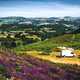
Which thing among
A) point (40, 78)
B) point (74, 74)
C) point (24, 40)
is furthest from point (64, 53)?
point (24, 40)

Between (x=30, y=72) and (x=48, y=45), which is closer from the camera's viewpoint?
(x=30, y=72)

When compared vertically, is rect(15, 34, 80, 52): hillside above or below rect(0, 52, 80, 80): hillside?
below

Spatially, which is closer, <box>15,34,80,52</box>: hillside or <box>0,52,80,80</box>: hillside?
<box>0,52,80,80</box>: hillside

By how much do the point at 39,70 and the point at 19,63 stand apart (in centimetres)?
129

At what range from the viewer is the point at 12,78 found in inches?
591

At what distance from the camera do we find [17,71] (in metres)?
16.4

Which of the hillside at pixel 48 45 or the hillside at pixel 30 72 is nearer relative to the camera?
the hillside at pixel 30 72

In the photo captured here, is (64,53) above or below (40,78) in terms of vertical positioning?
below

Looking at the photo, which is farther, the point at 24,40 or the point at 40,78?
the point at 24,40

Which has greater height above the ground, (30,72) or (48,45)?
(30,72)

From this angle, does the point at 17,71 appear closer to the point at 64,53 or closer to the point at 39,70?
the point at 39,70

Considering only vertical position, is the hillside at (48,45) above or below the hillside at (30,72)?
below

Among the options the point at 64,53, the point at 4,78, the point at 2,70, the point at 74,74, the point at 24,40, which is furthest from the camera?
the point at 24,40

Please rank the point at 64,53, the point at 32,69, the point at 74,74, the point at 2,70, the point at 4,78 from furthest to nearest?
the point at 64,53
the point at 74,74
the point at 32,69
the point at 2,70
the point at 4,78
